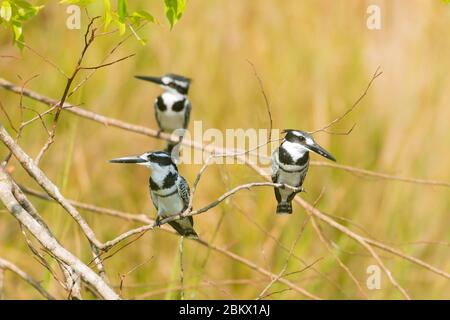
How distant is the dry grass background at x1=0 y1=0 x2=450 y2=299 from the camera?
5188 millimetres

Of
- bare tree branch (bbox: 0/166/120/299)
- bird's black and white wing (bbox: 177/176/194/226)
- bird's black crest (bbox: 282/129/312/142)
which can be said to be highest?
bird's black crest (bbox: 282/129/312/142)

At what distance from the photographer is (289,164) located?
8.47 ft

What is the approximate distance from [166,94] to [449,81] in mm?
1975

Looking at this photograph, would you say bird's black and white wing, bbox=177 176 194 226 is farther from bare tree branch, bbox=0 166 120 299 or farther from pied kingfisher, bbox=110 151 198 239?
bare tree branch, bbox=0 166 120 299

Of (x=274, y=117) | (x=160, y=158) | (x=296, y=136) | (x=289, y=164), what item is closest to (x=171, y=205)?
(x=160, y=158)

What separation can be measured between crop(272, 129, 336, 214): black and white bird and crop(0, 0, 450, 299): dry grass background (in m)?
2.14

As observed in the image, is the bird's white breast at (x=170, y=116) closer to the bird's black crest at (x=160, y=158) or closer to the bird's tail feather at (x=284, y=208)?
the bird's tail feather at (x=284, y=208)

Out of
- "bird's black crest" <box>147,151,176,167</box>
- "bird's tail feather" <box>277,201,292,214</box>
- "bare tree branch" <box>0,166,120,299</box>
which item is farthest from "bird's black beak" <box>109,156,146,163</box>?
"bird's tail feather" <box>277,201,292,214</box>

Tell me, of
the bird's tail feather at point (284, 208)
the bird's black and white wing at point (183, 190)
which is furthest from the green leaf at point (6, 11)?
the bird's tail feather at point (284, 208)

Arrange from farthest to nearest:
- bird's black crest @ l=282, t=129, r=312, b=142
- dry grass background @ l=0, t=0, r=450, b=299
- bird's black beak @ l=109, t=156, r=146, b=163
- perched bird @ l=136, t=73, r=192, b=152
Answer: dry grass background @ l=0, t=0, r=450, b=299, perched bird @ l=136, t=73, r=192, b=152, bird's black crest @ l=282, t=129, r=312, b=142, bird's black beak @ l=109, t=156, r=146, b=163

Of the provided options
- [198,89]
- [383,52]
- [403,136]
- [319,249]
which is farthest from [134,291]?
[383,52]

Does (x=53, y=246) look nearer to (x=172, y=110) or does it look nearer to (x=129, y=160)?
(x=129, y=160)

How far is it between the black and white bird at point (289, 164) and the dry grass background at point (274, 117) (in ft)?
7.02

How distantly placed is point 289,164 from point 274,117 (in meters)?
2.99
